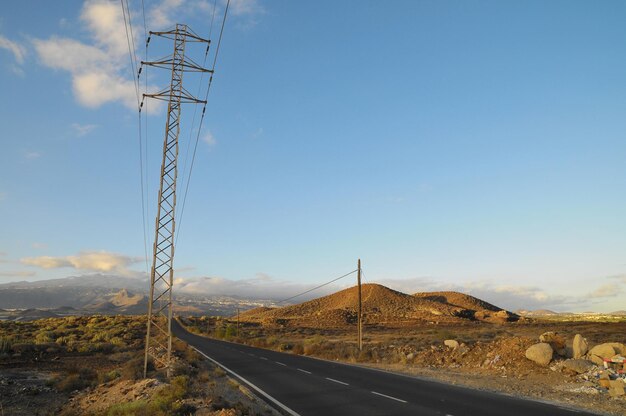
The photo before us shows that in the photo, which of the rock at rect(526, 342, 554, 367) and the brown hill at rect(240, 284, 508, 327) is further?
the brown hill at rect(240, 284, 508, 327)

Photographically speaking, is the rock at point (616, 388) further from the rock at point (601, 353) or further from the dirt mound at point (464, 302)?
the dirt mound at point (464, 302)

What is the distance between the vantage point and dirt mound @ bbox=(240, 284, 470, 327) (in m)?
104

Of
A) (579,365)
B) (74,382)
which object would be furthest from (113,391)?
(579,365)

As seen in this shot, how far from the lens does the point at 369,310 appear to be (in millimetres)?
116750

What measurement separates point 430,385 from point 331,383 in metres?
4.52

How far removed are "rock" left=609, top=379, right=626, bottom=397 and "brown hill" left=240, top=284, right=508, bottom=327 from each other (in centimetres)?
7978

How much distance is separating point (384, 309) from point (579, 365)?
98893mm

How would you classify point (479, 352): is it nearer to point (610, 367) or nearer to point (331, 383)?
point (610, 367)

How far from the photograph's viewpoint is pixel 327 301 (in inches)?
5684

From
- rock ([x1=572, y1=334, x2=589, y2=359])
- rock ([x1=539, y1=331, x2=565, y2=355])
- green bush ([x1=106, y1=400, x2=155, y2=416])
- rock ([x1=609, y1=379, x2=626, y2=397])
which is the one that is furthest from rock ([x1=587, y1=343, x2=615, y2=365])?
green bush ([x1=106, y1=400, x2=155, y2=416])

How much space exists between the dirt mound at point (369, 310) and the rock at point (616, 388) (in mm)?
82925

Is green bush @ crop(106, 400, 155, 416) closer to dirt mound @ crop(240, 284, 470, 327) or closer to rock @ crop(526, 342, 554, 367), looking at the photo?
rock @ crop(526, 342, 554, 367)

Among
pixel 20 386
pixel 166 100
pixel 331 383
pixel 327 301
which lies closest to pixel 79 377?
pixel 20 386

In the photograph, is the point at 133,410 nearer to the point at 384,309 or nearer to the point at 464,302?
the point at 384,309
